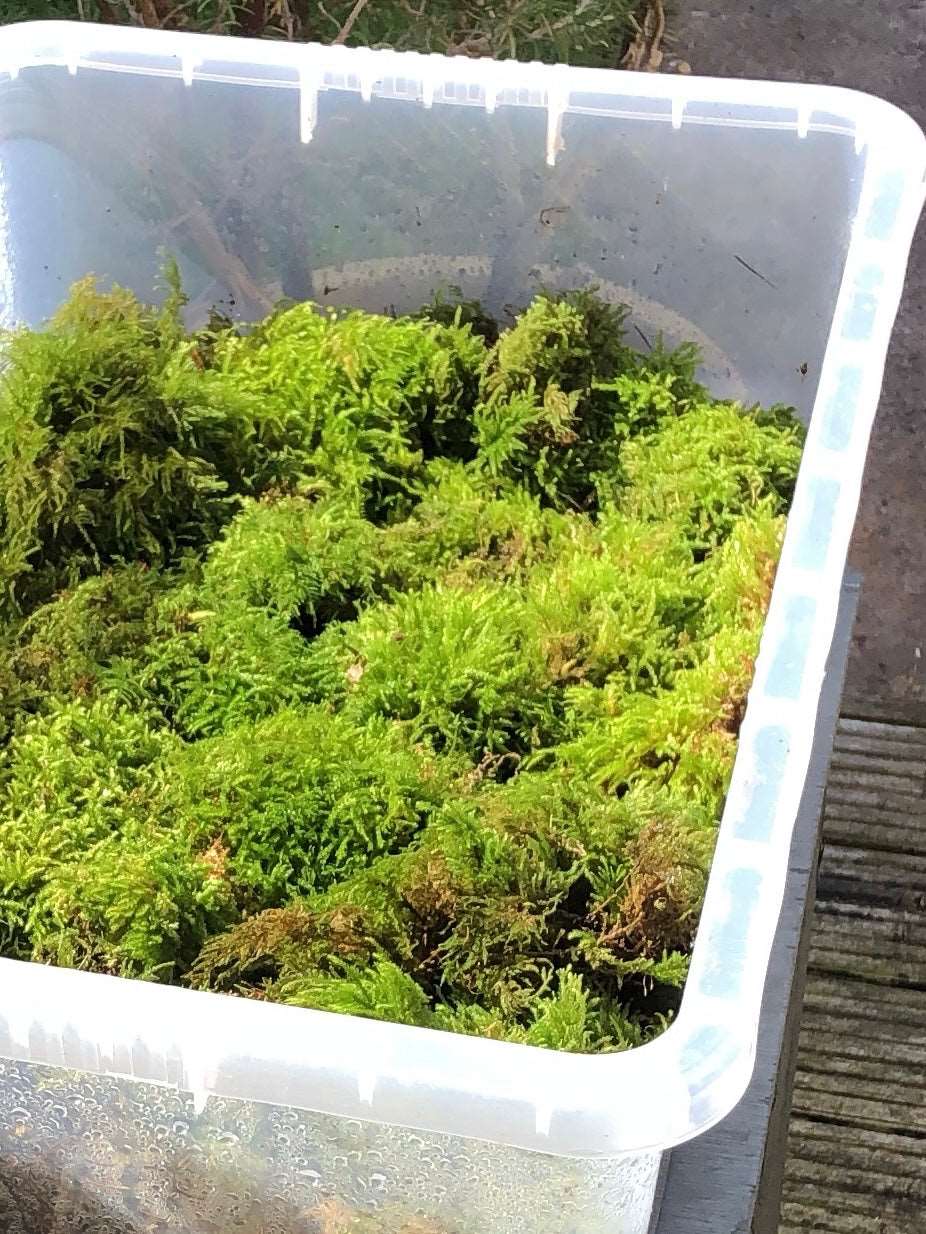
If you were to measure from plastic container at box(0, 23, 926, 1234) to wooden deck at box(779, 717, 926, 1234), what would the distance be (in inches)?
14.3

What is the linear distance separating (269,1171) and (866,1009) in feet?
1.97

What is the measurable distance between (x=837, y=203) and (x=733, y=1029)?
554 millimetres

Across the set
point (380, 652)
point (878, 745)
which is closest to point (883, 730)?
point (878, 745)

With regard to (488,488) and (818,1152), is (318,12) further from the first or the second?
(818,1152)

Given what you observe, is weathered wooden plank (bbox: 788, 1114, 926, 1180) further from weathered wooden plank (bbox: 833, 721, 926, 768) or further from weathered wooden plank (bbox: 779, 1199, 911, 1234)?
weathered wooden plank (bbox: 833, 721, 926, 768)

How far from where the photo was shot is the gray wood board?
2.00ft

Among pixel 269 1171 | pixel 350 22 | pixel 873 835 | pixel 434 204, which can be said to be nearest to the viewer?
pixel 269 1171

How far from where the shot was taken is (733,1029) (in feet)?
1.50

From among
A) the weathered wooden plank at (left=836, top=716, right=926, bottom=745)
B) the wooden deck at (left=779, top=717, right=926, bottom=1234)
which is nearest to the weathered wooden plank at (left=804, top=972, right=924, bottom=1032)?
the wooden deck at (left=779, top=717, right=926, bottom=1234)

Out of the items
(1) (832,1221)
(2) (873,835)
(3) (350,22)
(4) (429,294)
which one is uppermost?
(3) (350,22)

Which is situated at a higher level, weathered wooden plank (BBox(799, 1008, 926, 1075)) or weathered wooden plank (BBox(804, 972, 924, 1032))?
weathered wooden plank (BBox(804, 972, 924, 1032))

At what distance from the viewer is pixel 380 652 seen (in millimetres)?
764

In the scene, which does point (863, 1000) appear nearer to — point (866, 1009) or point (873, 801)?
point (866, 1009)

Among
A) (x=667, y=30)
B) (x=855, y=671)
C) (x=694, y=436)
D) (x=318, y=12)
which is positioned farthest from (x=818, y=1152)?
(x=667, y=30)
